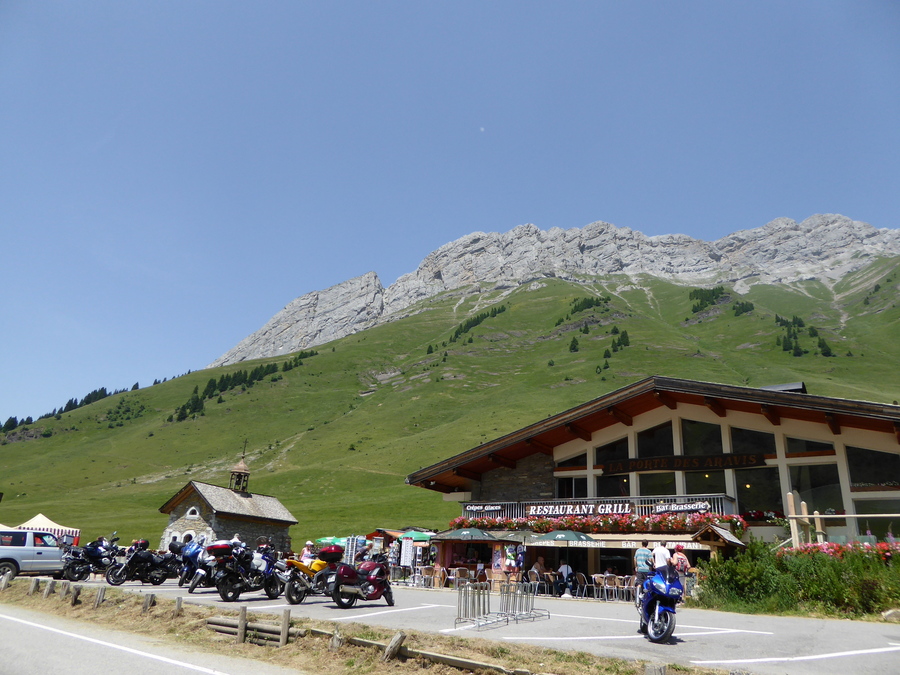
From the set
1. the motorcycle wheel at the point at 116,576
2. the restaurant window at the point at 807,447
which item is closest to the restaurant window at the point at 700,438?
the restaurant window at the point at 807,447

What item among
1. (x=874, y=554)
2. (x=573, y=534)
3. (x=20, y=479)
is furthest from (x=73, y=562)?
(x=20, y=479)

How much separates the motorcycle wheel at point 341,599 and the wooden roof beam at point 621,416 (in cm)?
1430

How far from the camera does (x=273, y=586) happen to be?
51.8 feet

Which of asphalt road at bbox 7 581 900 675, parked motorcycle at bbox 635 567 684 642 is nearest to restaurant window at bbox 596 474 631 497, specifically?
asphalt road at bbox 7 581 900 675

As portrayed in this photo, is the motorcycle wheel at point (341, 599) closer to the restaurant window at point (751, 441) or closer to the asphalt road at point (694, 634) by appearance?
the asphalt road at point (694, 634)

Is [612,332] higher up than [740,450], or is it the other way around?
[612,332]

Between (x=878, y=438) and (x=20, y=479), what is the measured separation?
12797 centimetres

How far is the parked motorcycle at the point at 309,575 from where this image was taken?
14617 millimetres

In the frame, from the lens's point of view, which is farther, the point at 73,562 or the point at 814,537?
the point at 73,562

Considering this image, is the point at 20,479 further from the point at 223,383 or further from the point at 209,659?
the point at 209,659

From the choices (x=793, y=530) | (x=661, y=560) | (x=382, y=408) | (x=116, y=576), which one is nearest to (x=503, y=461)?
(x=793, y=530)

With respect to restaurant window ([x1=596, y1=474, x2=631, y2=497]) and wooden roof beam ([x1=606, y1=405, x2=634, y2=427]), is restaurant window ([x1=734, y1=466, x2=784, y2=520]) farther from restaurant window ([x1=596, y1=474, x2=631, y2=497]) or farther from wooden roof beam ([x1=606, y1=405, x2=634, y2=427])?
wooden roof beam ([x1=606, y1=405, x2=634, y2=427])

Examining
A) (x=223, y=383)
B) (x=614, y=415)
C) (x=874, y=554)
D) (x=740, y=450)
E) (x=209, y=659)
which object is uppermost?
(x=223, y=383)

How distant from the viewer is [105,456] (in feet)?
392
